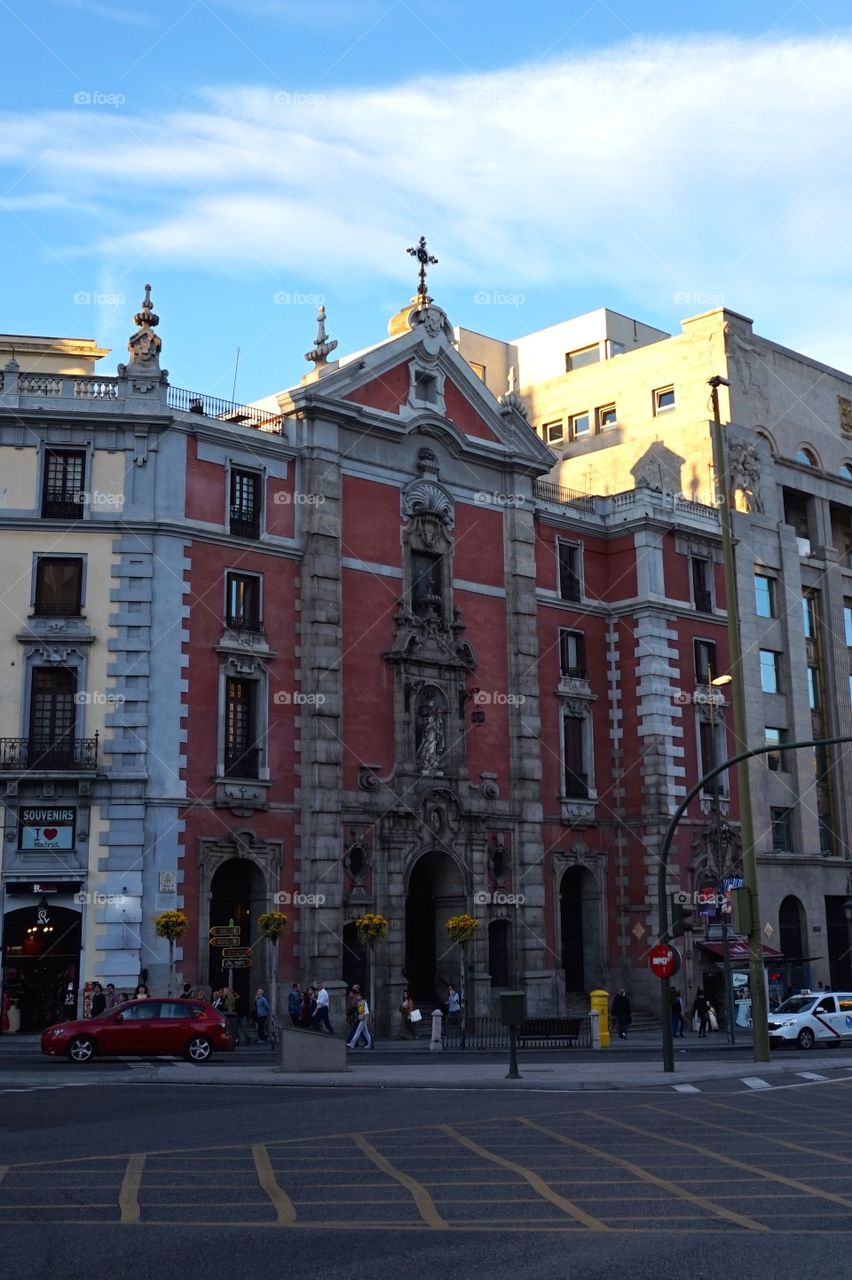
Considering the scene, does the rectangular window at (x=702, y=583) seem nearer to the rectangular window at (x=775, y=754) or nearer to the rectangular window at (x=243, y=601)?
the rectangular window at (x=775, y=754)

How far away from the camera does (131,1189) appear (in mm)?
13086

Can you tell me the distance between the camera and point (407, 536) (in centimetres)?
4550

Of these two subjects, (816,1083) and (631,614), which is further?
(631,614)

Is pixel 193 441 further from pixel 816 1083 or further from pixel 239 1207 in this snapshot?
pixel 239 1207

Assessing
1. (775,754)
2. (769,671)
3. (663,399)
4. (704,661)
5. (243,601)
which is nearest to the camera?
(243,601)

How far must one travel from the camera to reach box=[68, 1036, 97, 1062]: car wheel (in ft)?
100.0

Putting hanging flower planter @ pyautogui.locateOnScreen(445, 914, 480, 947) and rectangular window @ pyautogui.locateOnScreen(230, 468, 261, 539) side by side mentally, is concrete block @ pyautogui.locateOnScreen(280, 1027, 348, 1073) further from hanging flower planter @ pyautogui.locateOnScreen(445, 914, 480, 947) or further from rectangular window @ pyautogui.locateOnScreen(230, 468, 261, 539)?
rectangular window @ pyautogui.locateOnScreen(230, 468, 261, 539)

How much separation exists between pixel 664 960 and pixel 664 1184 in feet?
49.6

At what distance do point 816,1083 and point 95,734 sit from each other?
2037cm

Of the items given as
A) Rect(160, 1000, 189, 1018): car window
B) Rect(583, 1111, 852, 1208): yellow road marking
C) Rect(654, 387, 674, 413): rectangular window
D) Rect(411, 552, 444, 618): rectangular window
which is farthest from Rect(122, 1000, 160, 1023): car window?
Rect(654, 387, 674, 413): rectangular window

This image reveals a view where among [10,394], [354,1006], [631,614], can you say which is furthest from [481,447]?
[354,1006]

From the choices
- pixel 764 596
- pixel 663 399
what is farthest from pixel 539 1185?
pixel 663 399

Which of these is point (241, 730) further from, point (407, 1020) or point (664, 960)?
point (664, 960)

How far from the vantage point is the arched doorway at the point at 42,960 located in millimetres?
36625
